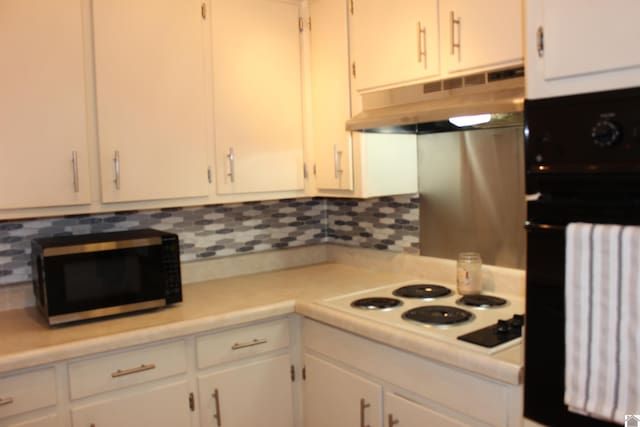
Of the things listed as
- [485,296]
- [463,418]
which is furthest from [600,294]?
[485,296]

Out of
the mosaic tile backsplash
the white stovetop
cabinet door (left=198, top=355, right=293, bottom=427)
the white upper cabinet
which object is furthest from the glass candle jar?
the white upper cabinet

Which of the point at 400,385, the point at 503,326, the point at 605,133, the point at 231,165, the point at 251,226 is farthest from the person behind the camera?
the point at 251,226

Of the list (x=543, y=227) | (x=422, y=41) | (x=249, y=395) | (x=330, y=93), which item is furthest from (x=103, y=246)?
(x=543, y=227)

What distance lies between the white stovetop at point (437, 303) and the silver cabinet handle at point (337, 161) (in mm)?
540

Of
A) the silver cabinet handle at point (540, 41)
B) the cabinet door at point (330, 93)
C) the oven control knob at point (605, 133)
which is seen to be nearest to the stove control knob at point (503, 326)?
the oven control knob at point (605, 133)

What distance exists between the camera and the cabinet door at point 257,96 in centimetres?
236

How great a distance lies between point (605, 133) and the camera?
114cm

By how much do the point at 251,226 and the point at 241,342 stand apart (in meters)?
0.81

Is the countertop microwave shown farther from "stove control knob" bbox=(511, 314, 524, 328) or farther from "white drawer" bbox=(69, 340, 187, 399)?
"stove control knob" bbox=(511, 314, 524, 328)

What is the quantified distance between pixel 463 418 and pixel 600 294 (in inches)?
25.9

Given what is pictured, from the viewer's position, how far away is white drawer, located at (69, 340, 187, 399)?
1.80m

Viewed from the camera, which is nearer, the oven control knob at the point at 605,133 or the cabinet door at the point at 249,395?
the oven control knob at the point at 605,133

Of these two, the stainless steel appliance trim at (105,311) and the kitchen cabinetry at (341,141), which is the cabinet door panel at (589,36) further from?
the stainless steel appliance trim at (105,311)

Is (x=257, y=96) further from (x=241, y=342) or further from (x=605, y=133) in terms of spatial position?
(x=605, y=133)
